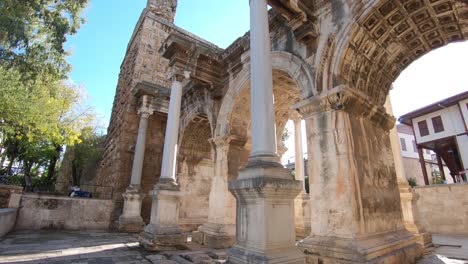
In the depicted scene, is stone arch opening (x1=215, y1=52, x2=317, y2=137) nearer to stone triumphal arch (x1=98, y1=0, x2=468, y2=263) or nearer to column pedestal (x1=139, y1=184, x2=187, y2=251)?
stone triumphal arch (x1=98, y1=0, x2=468, y2=263)

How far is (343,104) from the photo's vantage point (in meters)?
5.13

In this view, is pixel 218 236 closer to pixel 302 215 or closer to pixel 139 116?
pixel 302 215

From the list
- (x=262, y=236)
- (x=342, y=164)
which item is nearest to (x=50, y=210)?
(x=262, y=236)

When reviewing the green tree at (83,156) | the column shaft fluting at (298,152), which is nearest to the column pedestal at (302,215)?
the column shaft fluting at (298,152)

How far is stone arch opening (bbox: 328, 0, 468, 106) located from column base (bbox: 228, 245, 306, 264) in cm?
358

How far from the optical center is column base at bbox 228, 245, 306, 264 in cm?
321

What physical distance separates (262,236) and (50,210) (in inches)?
423

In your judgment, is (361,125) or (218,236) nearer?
(361,125)

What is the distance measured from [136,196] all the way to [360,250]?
31.2 ft

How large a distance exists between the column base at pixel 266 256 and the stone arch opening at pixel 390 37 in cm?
358

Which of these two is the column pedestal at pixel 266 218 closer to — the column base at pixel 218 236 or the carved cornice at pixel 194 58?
the column base at pixel 218 236

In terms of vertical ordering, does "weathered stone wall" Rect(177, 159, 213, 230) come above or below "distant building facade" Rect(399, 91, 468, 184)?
below

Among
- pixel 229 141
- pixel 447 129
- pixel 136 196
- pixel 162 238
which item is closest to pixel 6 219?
pixel 136 196

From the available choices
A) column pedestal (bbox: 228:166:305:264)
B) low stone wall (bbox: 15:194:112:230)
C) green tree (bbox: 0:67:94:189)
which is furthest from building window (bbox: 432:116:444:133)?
green tree (bbox: 0:67:94:189)
